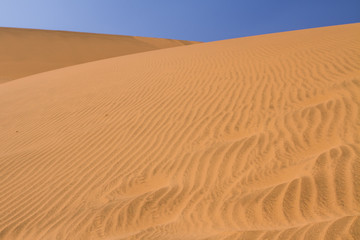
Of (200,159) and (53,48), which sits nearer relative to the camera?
(200,159)

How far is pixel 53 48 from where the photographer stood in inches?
1244

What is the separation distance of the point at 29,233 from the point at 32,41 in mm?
35172

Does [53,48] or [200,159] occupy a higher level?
[53,48]

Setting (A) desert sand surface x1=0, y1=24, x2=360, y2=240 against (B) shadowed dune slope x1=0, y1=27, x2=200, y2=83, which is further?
(B) shadowed dune slope x1=0, y1=27, x2=200, y2=83

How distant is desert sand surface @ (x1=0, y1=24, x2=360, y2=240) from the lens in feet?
9.08

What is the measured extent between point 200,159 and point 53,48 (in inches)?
1284

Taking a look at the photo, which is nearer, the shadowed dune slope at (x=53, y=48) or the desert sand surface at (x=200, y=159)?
the desert sand surface at (x=200, y=159)

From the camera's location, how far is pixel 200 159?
3.87 m

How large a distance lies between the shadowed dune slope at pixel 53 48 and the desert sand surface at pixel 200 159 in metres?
16.2

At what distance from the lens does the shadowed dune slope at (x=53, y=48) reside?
23.8 meters

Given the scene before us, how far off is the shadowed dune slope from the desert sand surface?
16.2 meters

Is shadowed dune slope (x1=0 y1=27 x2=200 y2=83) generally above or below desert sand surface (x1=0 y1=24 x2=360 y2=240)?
above

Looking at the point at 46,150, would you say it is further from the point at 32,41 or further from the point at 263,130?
the point at 32,41

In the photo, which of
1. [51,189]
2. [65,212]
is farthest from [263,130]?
[51,189]
